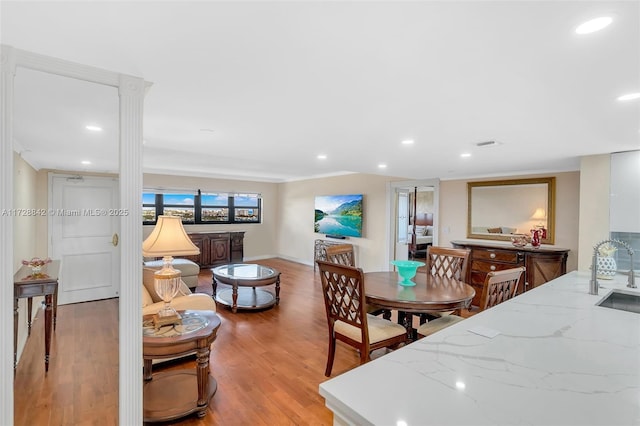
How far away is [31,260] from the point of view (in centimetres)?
154

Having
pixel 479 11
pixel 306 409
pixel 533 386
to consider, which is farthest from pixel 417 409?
pixel 306 409

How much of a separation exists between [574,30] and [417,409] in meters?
1.37

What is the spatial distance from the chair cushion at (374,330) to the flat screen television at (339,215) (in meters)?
4.00

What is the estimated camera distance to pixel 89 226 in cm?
167

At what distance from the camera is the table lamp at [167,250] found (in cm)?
225

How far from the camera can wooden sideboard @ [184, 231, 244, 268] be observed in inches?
287

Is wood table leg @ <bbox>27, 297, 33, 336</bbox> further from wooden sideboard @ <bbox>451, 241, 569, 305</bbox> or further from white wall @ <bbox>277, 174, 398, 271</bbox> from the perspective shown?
white wall @ <bbox>277, 174, 398, 271</bbox>

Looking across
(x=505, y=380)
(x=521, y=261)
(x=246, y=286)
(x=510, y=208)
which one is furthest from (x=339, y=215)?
(x=505, y=380)

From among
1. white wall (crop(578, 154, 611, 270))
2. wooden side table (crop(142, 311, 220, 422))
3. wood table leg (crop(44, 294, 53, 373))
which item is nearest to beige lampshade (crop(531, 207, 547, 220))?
white wall (crop(578, 154, 611, 270))

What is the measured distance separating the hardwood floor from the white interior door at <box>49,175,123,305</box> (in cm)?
17

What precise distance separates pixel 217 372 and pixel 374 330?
1479 mm

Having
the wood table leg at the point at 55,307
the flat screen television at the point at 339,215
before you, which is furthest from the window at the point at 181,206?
the wood table leg at the point at 55,307

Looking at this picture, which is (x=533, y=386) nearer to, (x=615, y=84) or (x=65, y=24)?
(x=615, y=84)

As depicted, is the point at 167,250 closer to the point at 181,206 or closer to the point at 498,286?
the point at 498,286
